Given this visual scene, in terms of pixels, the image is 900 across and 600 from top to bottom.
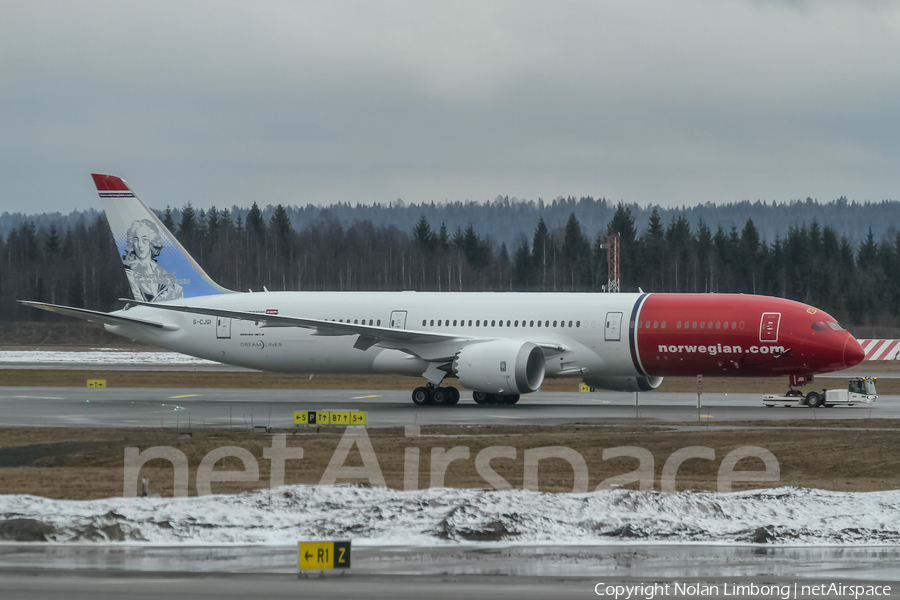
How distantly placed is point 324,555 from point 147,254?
1254 inches

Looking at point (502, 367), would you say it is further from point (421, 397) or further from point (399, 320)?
point (399, 320)

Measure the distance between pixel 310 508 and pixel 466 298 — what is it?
22.7 m

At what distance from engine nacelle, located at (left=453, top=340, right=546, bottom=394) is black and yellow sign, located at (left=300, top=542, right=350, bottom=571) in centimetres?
2094

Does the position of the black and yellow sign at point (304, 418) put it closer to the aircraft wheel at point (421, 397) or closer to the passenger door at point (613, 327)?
the aircraft wheel at point (421, 397)

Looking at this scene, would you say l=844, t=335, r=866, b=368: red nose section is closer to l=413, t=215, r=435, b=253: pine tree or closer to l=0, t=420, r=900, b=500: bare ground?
l=0, t=420, r=900, b=500: bare ground

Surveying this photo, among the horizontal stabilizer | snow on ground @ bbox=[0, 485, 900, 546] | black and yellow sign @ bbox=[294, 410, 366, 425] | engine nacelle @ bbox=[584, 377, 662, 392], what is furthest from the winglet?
snow on ground @ bbox=[0, 485, 900, 546]

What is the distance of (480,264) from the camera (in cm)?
12431

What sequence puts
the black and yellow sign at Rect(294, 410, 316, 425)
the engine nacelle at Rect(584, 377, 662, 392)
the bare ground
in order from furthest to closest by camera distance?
the engine nacelle at Rect(584, 377, 662, 392) → the black and yellow sign at Rect(294, 410, 316, 425) → the bare ground

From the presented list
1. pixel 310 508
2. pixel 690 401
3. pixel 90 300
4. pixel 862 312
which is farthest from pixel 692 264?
pixel 310 508

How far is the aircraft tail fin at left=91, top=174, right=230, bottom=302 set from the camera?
40406mm

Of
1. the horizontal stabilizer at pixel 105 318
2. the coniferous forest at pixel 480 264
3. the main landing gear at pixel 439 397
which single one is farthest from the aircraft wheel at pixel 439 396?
the coniferous forest at pixel 480 264

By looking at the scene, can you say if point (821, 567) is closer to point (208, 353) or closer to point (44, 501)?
point (44, 501)

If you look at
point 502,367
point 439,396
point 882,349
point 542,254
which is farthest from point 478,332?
point 542,254

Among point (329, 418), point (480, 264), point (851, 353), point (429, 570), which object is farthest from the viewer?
point (480, 264)
